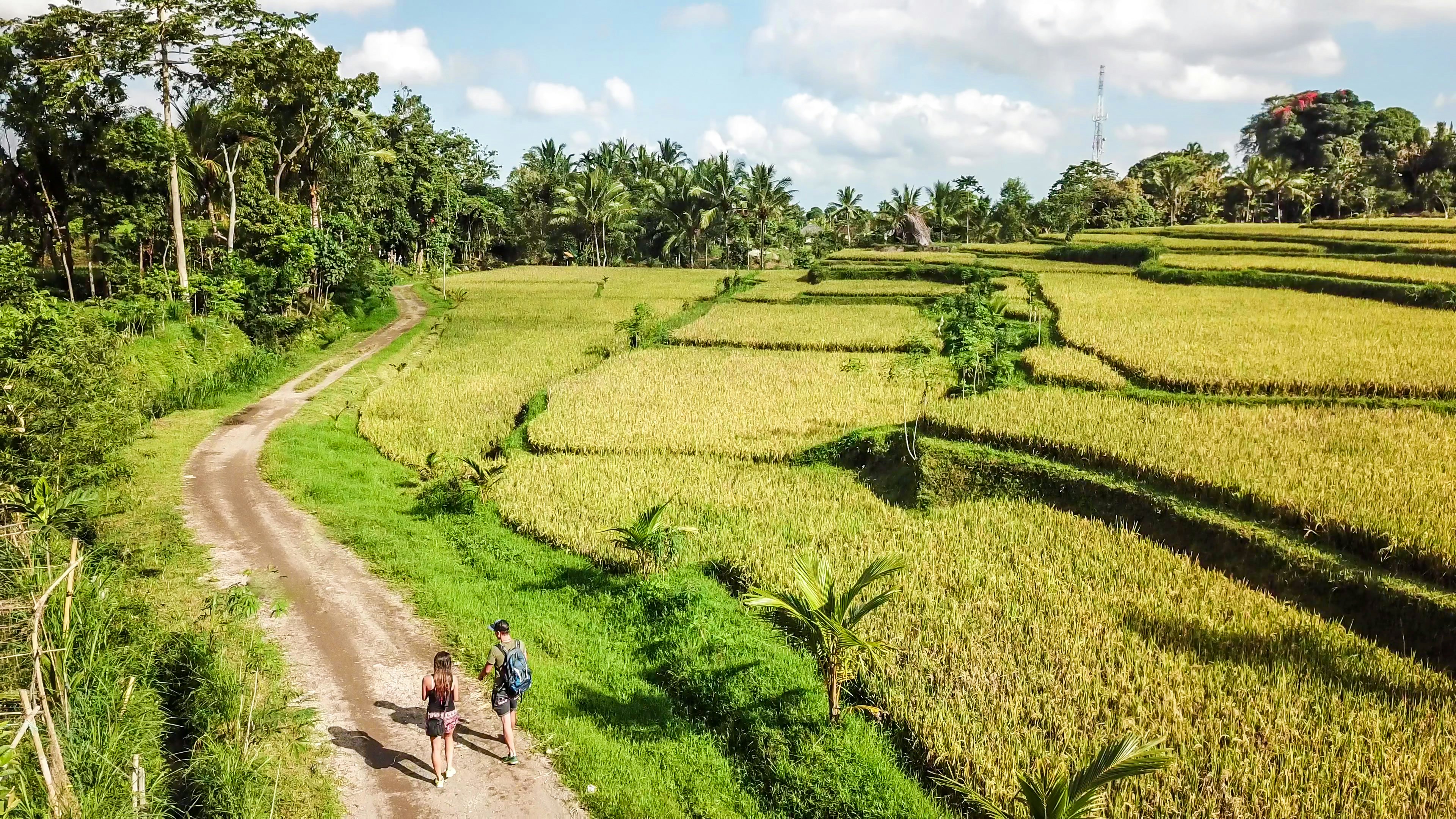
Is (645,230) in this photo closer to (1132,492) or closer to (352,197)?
(352,197)

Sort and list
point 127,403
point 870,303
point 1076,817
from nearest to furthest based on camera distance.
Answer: point 1076,817 < point 127,403 < point 870,303

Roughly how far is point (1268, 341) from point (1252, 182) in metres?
44.8

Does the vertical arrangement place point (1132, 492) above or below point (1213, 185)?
below

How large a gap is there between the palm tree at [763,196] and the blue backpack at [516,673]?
42.7 metres

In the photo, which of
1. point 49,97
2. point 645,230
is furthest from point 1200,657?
point 645,230

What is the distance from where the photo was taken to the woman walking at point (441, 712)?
21.6 feet

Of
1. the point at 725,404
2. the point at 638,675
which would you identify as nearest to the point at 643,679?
the point at 638,675

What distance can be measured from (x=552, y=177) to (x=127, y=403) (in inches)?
1960

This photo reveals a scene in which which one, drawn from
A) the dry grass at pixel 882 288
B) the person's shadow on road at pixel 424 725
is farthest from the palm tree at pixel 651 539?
the dry grass at pixel 882 288

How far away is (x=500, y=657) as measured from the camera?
709cm

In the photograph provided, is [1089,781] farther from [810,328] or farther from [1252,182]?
[1252,182]

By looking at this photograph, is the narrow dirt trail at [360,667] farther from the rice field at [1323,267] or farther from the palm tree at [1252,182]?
the palm tree at [1252,182]

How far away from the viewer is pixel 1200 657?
7262 millimetres

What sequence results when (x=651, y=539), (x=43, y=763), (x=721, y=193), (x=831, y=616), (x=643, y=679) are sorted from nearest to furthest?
(x=43, y=763) < (x=831, y=616) < (x=643, y=679) < (x=651, y=539) < (x=721, y=193)
